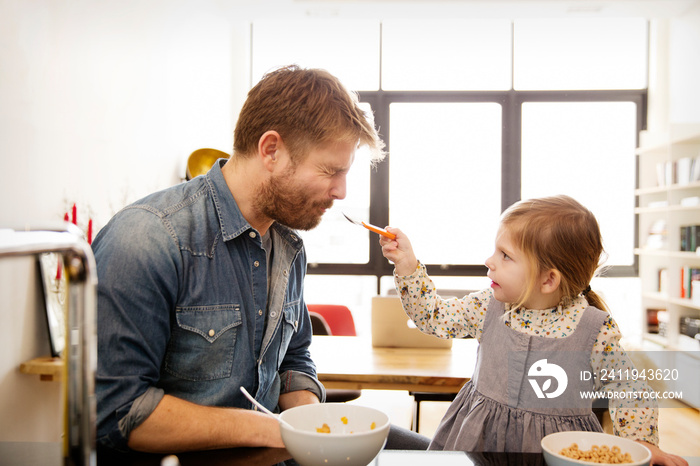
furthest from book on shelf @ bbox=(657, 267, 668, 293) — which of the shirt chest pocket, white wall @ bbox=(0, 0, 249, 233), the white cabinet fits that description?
the shirt chest pocket

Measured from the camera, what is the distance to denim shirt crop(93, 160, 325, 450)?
96 centimetres

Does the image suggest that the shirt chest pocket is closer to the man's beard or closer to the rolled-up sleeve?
the rolled-up sleeve

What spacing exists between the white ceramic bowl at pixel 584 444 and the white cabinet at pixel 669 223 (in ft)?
12.6

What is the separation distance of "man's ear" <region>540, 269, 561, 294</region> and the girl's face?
0.05 m

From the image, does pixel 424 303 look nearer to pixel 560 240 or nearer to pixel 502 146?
pixel 560 240

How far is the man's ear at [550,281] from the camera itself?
53.7 inches

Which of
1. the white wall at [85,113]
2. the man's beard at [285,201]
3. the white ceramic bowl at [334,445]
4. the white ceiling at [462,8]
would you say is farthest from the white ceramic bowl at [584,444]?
A: the white ceiling at [462,8]

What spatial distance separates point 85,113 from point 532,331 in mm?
2186

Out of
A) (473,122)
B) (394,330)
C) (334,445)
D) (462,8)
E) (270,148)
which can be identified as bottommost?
(394,330)

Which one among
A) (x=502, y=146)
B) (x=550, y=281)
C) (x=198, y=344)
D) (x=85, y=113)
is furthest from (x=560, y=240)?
(x=502, y=146)

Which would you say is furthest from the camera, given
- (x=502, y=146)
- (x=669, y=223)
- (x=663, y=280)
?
(x=502, y=146)

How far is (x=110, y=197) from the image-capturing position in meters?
2.81

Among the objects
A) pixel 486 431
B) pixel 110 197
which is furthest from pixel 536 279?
pixel 110 197

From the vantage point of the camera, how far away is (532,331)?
54.4 inches
